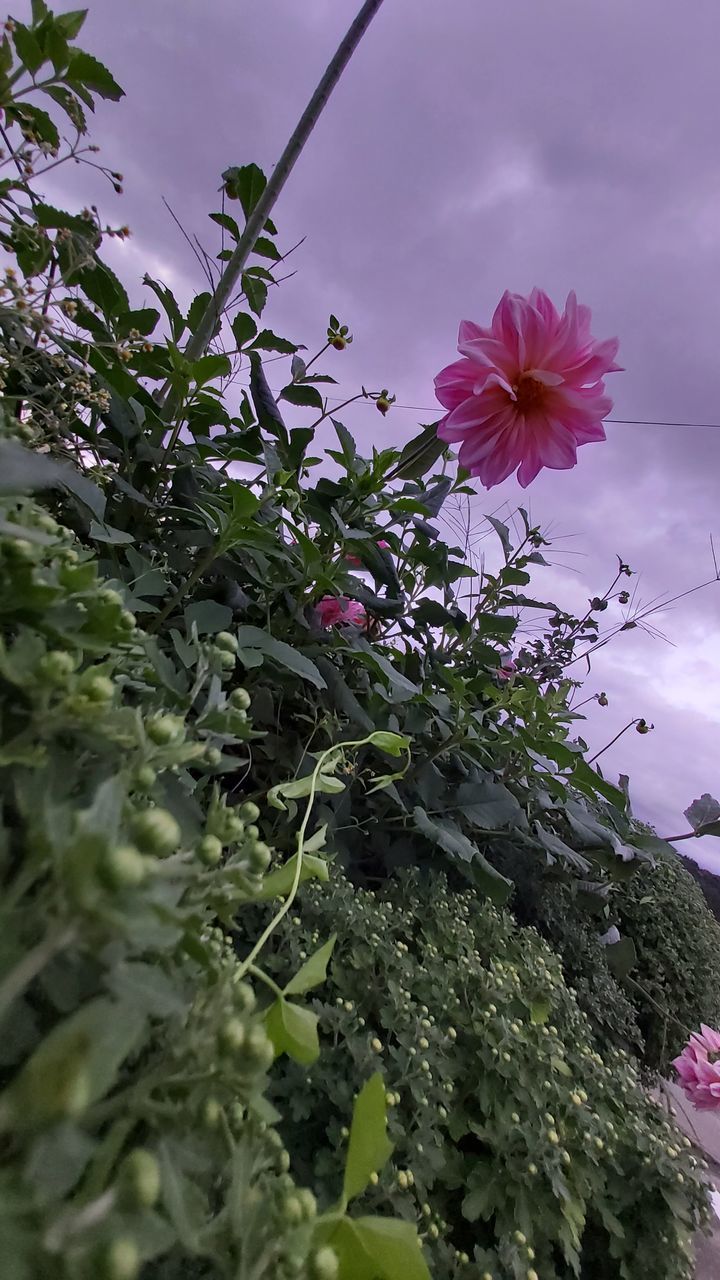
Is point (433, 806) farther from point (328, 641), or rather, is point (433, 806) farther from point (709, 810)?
point (709, 810)

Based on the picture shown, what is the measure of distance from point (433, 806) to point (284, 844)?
0.16 metres

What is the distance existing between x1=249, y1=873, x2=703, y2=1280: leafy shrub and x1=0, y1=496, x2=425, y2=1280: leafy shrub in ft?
0.75

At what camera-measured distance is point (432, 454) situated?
1.89 feet

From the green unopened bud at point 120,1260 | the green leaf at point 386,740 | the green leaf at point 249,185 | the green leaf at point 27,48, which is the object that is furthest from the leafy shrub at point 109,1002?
the green leaf at point 249,185

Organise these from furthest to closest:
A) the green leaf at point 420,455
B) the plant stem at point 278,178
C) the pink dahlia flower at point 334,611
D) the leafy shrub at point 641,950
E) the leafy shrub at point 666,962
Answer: the leafy shrub at point 666,962, the leafy shrub at point 641,950, the pink dahlia flower at point 334,611, the green leaf at point 420,455, the plant stem at point 278,178

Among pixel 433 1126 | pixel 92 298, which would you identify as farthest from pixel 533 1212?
pixel 92 298

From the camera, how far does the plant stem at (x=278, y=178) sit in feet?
1.54

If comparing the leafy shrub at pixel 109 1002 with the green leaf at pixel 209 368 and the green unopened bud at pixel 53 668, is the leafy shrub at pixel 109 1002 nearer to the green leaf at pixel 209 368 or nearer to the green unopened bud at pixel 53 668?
the green unopened bud at pixel 53 668

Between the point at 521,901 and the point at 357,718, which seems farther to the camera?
the point at 521,901

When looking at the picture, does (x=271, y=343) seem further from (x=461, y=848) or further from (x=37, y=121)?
(x=461, y=848)

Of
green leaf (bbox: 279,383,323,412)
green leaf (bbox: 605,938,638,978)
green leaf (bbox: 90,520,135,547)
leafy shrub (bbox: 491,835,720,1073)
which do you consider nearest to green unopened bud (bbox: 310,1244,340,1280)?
green leaf (bbox: 90,520,135,547)

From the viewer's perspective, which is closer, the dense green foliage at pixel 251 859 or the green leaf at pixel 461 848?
the dense green foliage at pixel 251 859

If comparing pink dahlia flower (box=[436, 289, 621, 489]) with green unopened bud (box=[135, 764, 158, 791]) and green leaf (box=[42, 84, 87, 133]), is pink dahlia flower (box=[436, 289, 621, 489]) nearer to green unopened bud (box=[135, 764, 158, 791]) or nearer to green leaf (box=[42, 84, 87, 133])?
green leaf (box=[42, 84, 87, 133])

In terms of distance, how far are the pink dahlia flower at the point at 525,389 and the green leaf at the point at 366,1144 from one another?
0.45 m
